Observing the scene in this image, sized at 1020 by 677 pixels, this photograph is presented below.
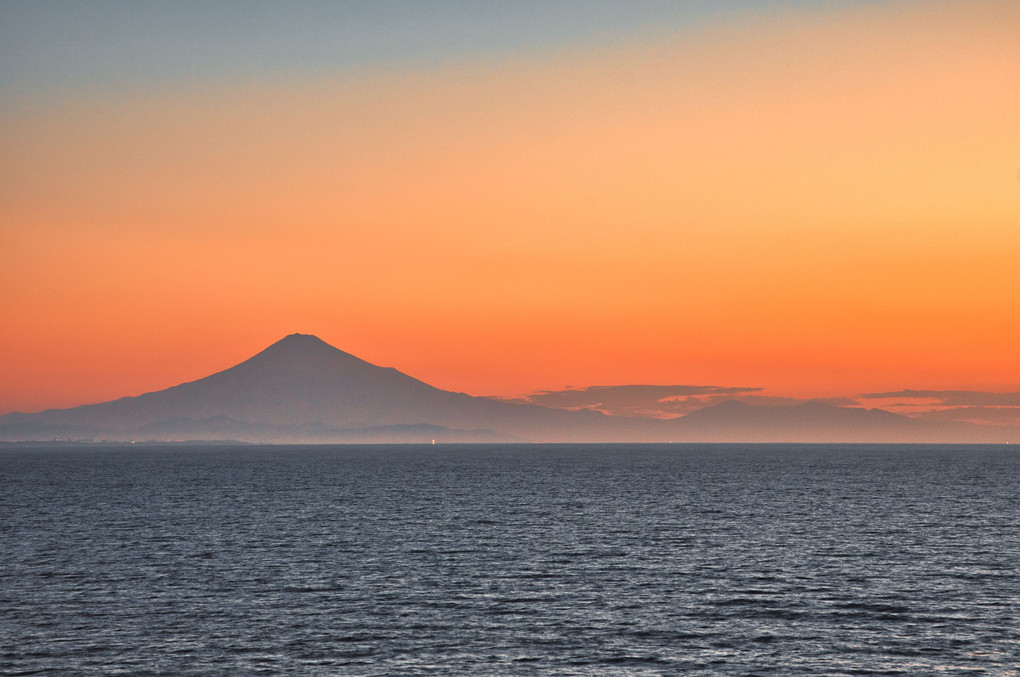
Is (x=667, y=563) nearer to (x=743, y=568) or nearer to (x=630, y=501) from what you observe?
(x=743, y=568)

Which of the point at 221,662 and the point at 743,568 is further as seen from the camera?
the point at 743,568

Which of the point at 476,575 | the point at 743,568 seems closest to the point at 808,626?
the point at 743,568

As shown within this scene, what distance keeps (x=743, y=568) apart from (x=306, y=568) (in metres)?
29.9

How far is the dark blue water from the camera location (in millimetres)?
40125

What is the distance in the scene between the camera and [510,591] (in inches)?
2159

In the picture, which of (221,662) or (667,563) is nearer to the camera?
(221,662)

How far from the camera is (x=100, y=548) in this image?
74.1 m

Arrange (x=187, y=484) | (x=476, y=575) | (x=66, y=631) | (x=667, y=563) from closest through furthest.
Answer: (x=66, y=631), (x=476, y=575), (x=667, y=563), (x=187, y=484)

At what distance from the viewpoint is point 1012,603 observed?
51.0 meters

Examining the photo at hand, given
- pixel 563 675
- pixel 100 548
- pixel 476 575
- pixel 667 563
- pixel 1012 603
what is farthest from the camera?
pixel 100 548

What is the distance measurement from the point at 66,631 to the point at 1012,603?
4931 centimetres

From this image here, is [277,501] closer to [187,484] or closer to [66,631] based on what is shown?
[187,484]

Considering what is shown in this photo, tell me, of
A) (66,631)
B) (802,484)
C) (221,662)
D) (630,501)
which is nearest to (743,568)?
(221,662)

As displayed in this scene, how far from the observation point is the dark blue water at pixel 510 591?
40.1 metres
